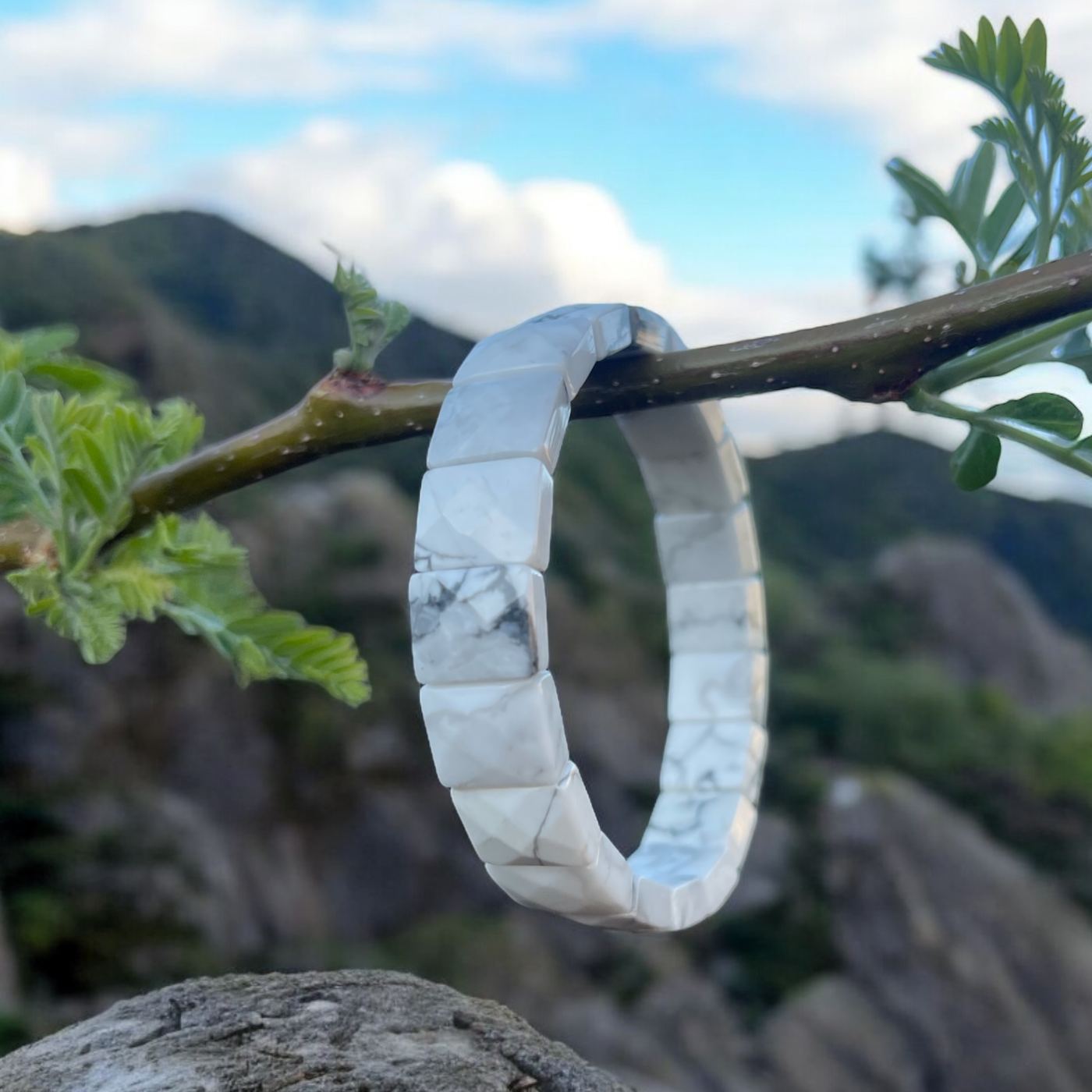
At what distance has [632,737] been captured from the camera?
2.34 meters

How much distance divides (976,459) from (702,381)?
13 cm

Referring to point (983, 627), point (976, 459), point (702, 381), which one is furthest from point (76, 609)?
point (983, 627)

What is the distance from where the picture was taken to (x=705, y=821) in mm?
686

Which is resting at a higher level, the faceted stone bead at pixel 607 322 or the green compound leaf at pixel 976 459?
the faceted stone bead at pixel 607 322

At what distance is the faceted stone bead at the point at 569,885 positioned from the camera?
0.46 metres

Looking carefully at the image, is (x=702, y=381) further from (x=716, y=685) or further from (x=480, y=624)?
(x=716, y=685)

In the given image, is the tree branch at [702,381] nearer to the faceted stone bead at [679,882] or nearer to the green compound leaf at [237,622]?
the green compound leaf at [237,622]

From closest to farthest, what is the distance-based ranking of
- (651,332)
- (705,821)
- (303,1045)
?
(303,1045)
(651,332)
(705,821)

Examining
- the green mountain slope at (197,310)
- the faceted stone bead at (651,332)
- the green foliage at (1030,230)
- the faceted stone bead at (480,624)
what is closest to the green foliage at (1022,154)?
the green foliage at (1030,230)

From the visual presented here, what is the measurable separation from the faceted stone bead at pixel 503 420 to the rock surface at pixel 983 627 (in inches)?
111

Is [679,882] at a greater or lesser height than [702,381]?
lesser

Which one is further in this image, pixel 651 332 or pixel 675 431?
pixel 675 431

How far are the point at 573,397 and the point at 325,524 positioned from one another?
1.95 metres

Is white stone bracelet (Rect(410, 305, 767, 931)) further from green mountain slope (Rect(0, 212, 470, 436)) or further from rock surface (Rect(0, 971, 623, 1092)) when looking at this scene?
green mountain slope (Rect(0, 212, 470, 436))
